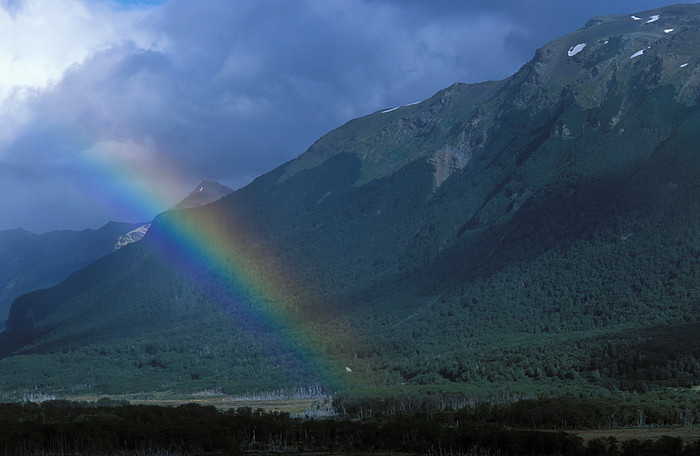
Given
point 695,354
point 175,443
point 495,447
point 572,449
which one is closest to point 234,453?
point 175,443

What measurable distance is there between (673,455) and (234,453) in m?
61.3

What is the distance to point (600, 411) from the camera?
157250mm

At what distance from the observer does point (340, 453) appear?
133875mm

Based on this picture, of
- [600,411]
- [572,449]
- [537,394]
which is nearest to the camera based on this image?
[572,449]

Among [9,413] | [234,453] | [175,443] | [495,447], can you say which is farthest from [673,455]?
[9,413]

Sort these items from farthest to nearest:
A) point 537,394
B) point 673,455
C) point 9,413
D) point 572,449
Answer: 1. point 537,394
2. point 9,413
3. point 572,449
4. point 673,455

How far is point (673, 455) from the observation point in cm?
11056

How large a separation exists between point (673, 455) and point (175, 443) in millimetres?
73978

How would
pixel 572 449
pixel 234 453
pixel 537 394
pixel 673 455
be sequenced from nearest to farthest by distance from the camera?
1. pixel 673 455
2. pixel 572 449
3. pixel 234 453
4. pixel 537 394

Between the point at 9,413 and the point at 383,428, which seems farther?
the point at 9,413

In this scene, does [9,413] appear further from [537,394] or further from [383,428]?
[537,394]

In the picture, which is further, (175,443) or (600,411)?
(600,411)

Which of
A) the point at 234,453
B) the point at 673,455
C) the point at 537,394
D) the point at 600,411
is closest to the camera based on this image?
the point at 673,455

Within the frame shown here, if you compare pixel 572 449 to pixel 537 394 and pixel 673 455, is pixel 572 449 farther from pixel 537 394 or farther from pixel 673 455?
pixel 537 394
